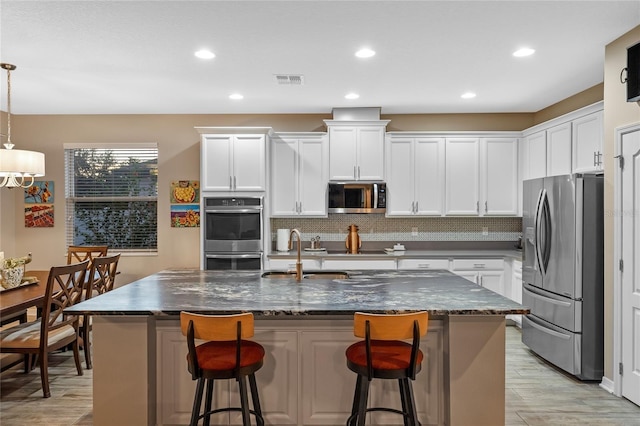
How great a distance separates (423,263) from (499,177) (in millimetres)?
1548

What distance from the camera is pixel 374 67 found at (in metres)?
3.99

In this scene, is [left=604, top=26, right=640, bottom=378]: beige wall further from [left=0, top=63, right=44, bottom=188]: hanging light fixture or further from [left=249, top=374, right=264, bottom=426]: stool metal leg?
[left=0, top=63, right=44, bottom=188]: hanging light fixture

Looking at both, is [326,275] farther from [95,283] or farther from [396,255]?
[95,283]

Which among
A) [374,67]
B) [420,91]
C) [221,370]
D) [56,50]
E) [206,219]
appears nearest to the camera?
[221,370]

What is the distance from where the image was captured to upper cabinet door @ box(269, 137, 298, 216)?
565 centimetres

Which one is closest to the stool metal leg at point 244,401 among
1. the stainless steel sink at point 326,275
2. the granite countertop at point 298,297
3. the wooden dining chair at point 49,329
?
the granite countertop at point 298,297

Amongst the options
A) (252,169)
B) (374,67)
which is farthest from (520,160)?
(252,169)

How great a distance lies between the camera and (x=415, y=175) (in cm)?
570

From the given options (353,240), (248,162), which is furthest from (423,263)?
(248,162)

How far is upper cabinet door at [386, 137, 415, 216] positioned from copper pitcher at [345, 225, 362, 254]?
50 cm

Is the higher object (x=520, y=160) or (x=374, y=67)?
(x=374, y=67)

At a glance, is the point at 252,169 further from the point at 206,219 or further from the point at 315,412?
the point at 315,412

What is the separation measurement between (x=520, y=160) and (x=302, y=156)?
2.83 meters

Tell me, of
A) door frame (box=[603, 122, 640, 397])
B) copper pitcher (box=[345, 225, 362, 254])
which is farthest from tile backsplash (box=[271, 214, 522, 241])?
door frame (box=[603, 122, 640, 397])
